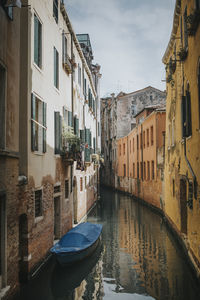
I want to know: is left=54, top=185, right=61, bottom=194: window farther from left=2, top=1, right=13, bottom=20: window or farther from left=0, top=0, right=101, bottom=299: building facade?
left=2, top=1, right=13, bottom=20: window

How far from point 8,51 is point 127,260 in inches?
305

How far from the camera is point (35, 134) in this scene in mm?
9148

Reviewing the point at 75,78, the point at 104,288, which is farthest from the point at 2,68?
the point at 75,78

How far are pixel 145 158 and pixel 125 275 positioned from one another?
56.1 ft

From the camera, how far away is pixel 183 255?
1060 centimetres

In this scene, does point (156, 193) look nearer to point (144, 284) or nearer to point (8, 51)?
point (144, 284)

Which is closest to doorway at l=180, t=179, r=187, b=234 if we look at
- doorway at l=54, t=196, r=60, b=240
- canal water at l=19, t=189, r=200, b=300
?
canal water at l=19, t=189, r=200, b=300

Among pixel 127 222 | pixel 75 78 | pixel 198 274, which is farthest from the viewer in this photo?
pixel 127 222

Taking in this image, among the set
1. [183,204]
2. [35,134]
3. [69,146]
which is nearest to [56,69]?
[69,146]

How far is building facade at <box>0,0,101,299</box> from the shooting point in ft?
22.0

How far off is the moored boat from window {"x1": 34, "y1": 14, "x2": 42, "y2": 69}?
5569 millimetres

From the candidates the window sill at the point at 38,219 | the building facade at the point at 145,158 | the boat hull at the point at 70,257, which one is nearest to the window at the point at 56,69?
the window sill at the point at 38,219

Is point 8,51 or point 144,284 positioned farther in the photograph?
point 144,284

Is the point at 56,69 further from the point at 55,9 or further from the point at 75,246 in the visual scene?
the point at 75,246
